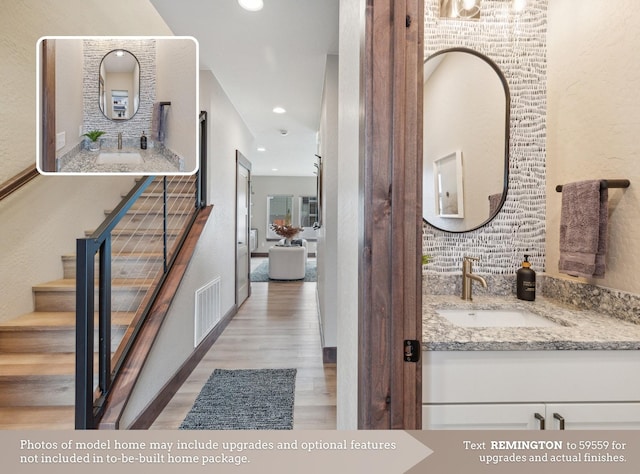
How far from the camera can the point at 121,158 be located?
49.2 inches

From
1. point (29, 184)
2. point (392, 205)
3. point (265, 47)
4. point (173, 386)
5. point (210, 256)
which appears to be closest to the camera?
point (392, 205)

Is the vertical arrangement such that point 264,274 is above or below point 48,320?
below

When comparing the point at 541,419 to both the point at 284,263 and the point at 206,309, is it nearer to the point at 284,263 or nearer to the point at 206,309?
the point at 206,309

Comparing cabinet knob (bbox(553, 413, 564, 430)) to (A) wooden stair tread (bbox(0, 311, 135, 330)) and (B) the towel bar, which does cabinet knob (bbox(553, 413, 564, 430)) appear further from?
(A) wooden stair tread (bbox(0, 311, 135, 330))

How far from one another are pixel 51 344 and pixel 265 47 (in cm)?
247

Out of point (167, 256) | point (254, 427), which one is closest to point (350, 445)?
point (254, 427)

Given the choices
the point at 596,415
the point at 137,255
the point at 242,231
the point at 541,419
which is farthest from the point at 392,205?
the point at 242,231

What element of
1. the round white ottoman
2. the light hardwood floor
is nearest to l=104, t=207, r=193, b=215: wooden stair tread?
the light hardwood floor

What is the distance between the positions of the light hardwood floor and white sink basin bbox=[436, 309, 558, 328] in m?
0.99

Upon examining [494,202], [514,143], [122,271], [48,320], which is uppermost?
[514,143]

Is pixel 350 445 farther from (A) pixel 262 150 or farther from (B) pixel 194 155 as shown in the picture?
(A) pixel 262 150

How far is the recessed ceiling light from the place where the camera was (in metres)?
1.97

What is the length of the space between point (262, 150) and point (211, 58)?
3674 mm

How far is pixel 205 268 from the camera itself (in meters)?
2.76
